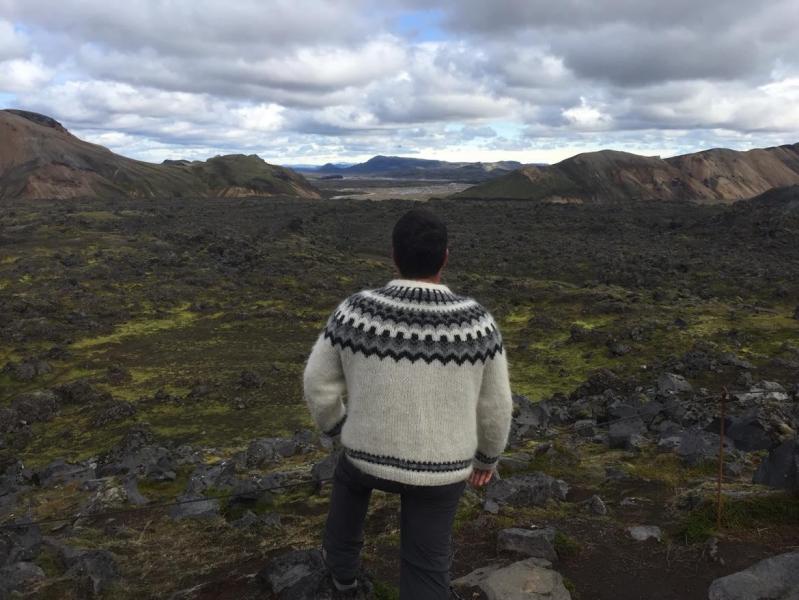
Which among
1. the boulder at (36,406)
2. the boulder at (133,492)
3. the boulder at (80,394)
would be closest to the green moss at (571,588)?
the boulder at (133,492)

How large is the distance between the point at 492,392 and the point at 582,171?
130m

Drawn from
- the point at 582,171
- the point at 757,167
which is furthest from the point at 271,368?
the point at 757,167

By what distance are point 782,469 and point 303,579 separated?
5375mm

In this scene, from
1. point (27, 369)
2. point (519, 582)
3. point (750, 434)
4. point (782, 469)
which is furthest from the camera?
point (27, 369)

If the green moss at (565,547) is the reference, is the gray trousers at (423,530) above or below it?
above

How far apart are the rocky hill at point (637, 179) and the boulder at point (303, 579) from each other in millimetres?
113409

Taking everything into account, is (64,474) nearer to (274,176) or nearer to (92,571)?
(92,571)

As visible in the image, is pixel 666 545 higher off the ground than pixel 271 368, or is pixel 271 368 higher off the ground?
pixel 666 545

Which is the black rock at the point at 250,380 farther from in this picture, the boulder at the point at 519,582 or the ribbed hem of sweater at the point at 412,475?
the ribbed hem of sweater at the point at 412,475

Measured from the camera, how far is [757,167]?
14312cm

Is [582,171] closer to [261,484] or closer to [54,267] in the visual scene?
[54,267]

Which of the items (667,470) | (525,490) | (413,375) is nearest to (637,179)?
(667,470)

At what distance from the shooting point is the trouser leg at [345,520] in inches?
162

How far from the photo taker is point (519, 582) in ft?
16.8
